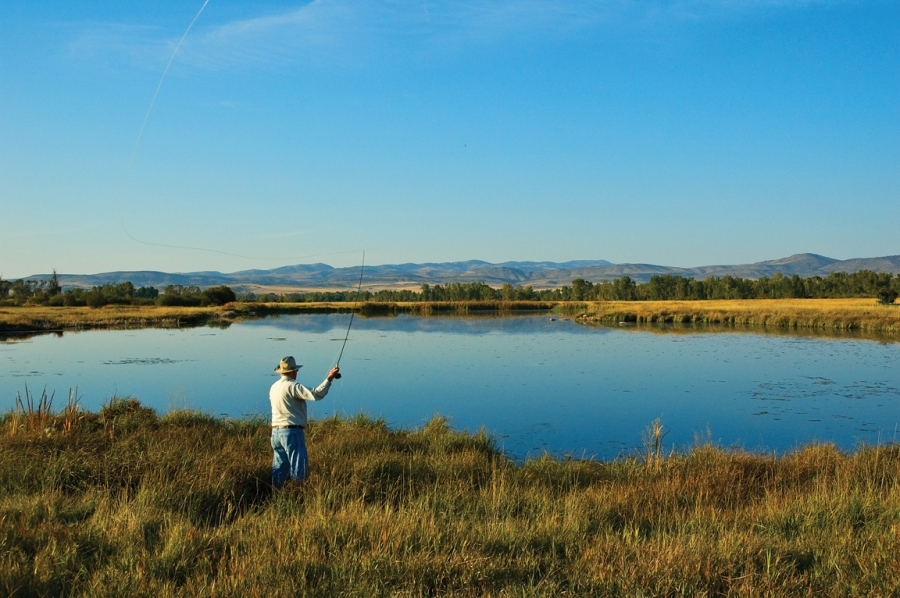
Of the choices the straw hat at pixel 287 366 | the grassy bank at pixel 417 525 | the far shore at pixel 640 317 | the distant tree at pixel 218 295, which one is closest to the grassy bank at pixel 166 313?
the far shore at pixel 640 317

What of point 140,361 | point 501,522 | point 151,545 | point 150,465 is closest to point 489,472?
point 501,522

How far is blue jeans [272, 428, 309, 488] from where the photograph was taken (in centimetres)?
626

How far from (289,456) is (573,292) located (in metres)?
90.3

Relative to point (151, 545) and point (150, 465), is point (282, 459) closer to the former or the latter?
point (150, 465)

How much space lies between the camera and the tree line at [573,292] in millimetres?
65812

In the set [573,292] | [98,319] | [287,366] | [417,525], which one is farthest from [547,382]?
[573,292]

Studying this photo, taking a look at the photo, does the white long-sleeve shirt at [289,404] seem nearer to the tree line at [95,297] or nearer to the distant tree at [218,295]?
the tree line at [95,297]

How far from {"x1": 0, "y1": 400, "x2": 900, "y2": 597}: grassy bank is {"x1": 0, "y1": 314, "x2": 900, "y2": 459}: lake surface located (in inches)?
137

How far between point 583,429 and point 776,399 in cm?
604

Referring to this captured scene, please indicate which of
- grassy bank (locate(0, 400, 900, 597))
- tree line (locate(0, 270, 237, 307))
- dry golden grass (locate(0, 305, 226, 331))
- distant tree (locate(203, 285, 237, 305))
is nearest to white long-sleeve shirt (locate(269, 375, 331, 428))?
grassy bank (locate(0, 400, 900, 597))

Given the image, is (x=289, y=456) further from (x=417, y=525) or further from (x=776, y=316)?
(x=776, y=316)

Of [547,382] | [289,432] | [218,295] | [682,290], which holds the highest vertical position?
[682,290]

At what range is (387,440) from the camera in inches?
370

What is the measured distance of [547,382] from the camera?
62.4ft
